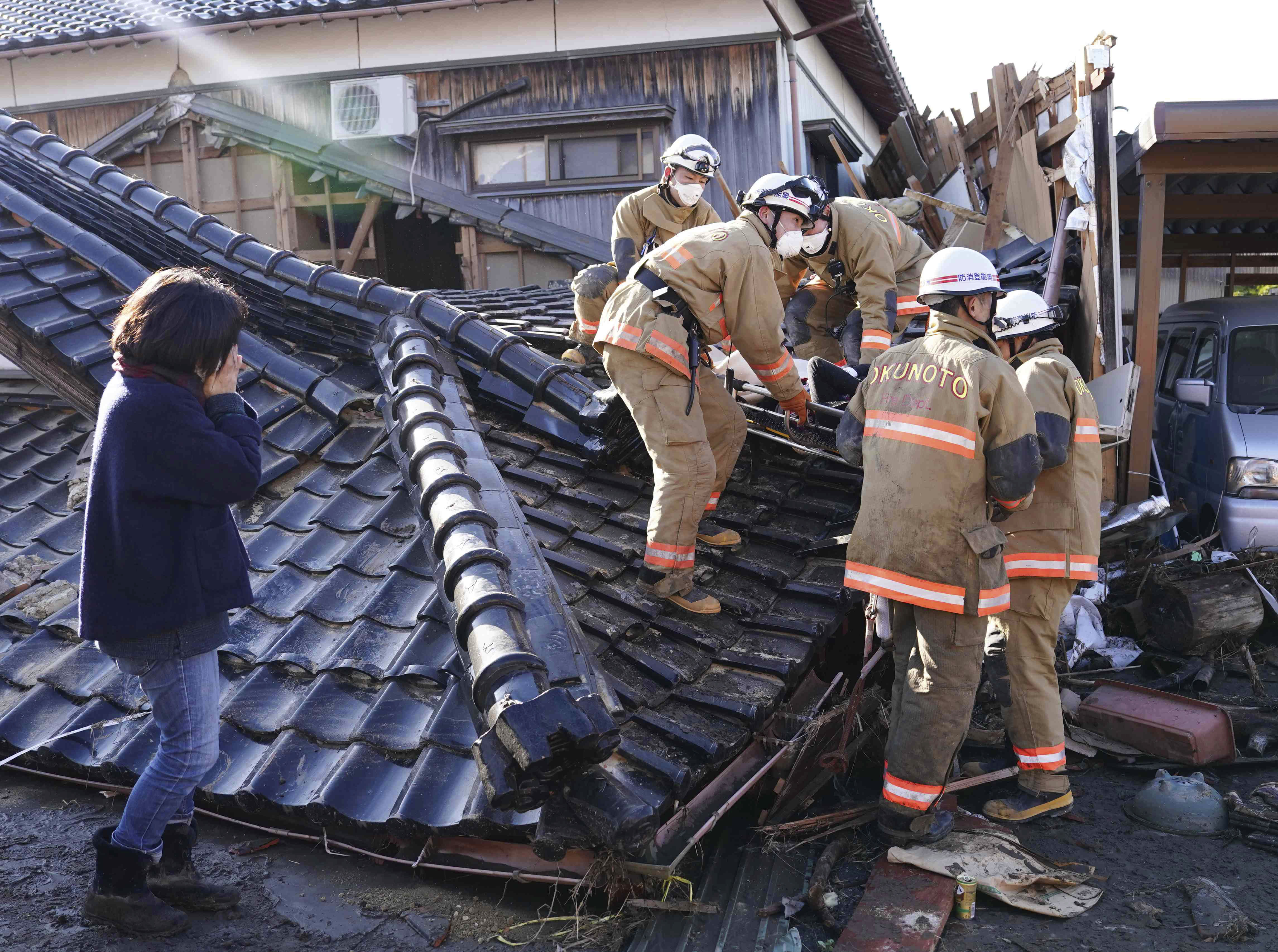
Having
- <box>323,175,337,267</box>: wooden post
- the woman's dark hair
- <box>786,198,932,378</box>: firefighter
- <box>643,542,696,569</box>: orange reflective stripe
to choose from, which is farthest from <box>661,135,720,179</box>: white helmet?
<box>323,175,337,267</box>: wooden post

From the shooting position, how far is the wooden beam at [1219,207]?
8969 millimetres

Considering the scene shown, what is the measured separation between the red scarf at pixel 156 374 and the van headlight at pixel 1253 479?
7.01 metres

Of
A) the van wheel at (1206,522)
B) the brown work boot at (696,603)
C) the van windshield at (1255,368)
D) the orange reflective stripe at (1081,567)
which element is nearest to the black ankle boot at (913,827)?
the brown work boot at (696,603)

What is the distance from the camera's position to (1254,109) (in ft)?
22.0

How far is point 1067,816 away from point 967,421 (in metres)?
1.89

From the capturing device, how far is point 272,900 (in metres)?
2.90

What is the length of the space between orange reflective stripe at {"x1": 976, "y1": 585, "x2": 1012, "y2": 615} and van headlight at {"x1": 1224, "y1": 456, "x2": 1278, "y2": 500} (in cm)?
441

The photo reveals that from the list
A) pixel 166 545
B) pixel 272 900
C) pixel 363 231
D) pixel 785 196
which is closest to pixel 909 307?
pixel 785 196

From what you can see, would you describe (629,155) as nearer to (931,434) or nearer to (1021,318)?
(1021,318)

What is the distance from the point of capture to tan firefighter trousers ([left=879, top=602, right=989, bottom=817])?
369cm

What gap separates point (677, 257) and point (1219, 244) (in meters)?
9.98

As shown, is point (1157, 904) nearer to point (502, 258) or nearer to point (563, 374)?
point (563, 374)

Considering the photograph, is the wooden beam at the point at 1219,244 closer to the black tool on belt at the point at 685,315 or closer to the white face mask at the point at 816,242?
the white face mask at the point at 816,242

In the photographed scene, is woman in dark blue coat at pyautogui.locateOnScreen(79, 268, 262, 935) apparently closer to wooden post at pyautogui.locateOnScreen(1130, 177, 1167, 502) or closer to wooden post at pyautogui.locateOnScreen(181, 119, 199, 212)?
wooden post at pyautogui.locateOnScreen(1130, 177, 1167, 502)
